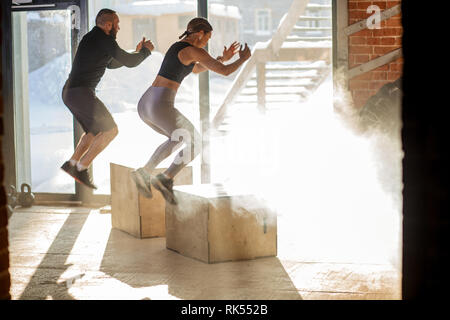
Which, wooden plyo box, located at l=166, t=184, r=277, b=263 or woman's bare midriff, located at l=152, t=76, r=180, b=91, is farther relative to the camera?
woman's bare midriff, located at l=152, t=76, r=180, b=91

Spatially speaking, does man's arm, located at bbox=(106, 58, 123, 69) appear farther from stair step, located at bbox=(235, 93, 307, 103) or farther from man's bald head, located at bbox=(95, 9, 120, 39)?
stair step, located at bbox=(235, 93, 307, 103)

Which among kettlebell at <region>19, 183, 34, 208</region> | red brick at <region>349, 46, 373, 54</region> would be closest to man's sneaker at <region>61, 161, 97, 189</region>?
kettlebell at <region>19, 183, 34, 208</region>

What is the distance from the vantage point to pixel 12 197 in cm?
667

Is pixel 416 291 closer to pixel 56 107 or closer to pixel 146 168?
pixel 146 168

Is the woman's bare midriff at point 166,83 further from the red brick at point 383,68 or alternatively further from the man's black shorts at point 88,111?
the red brick at point 383,68

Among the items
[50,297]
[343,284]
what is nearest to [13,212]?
[50,297]

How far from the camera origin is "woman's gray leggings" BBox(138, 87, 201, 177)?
491 cm

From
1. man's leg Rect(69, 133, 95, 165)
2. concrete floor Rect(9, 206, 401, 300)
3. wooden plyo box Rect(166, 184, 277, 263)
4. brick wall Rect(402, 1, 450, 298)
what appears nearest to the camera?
brick wall Rect(402, 1, 450, 298)

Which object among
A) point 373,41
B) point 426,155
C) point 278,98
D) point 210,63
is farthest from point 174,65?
point 278,98

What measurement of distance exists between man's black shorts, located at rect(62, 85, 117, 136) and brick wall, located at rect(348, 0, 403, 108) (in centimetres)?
248

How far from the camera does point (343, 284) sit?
3.71m

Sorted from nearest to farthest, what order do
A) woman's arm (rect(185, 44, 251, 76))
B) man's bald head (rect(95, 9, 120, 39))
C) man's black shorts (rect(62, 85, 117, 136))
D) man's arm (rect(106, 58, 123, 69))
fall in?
woman's arm (rect(185, 44, 251, 76))
man's black shorts (rect(62, 85, 117, 136))
man's bald head (rect(95, 9, 120, 39))
man's arm (rect(106, 58, 123, 69))

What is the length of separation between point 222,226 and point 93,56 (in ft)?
7.10

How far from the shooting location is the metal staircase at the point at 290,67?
7843 mm
